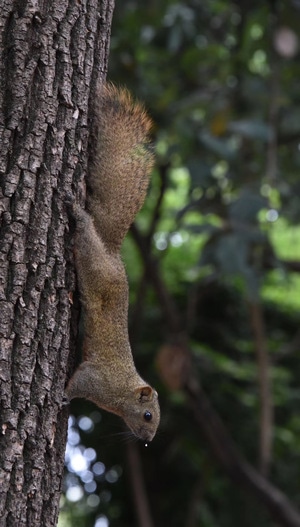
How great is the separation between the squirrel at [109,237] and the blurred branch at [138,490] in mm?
2411

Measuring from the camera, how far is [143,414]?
10.1 ft

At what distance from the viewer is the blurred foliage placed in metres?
4.96

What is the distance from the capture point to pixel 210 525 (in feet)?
19.4

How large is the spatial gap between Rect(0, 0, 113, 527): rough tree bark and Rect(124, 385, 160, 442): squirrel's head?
2.96ft

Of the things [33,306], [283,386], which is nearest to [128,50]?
[283,386]

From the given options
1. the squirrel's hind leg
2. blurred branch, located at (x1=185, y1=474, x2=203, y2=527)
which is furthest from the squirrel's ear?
blurred branch, located at (x1=185, y1=474, x2=203, y2=527)

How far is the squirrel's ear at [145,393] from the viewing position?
9.95 ft

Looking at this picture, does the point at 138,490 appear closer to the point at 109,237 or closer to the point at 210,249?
the point at 210,249

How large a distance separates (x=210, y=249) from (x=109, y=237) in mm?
1964

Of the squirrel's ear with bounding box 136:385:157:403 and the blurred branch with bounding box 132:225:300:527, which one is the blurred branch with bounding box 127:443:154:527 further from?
the squirrel's ear with bounding box 136:385:157:403

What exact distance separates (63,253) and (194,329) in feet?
13.6

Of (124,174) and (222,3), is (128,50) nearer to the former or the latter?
(222,3)

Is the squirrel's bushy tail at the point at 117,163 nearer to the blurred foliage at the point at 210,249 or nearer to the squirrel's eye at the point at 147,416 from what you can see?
the squirrel's eye at the point at 147,416

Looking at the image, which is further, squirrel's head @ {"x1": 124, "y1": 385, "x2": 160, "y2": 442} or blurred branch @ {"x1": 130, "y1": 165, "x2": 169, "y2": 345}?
blurred branch @ {"x1": 130, "y1": 165, "x2": 169, "y2": 345}
